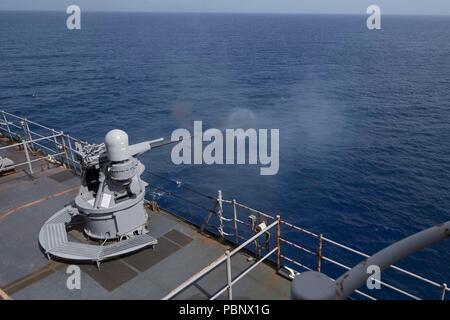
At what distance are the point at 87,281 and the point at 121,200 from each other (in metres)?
2.93

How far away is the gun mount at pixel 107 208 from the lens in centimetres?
1234

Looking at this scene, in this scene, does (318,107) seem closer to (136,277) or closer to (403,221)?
(403,221)

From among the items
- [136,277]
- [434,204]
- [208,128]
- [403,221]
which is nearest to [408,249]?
[136,277]

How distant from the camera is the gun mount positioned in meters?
12.3

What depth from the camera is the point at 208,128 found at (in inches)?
1729

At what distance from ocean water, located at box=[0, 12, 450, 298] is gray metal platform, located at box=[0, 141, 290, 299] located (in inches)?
408

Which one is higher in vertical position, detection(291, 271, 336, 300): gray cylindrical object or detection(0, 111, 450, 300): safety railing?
detection(291, 271, 336, 300): gray cylindrical object

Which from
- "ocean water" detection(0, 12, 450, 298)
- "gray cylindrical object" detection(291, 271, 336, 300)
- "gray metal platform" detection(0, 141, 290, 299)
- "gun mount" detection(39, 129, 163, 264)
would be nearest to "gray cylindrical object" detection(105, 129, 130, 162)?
"gun mount" detection(39, 129, 163, 264)

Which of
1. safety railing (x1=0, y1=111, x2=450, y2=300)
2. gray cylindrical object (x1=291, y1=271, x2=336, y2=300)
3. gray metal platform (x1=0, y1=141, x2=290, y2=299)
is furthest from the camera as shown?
gray metal platform (x1=0, y1=141, x2=290, y2=299)

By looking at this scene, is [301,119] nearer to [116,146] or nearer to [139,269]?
[116,146]

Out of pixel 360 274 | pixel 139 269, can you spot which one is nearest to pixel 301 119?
pixel 139 269

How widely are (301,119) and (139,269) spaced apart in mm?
37106

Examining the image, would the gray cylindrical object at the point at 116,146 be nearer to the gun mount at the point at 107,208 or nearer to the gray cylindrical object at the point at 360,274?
the gun mount at the point at 107,208

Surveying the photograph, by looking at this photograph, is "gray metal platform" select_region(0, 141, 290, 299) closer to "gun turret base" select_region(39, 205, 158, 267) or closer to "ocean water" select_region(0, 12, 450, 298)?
"gun turret base" select_region(39, 205, 158, 267)
